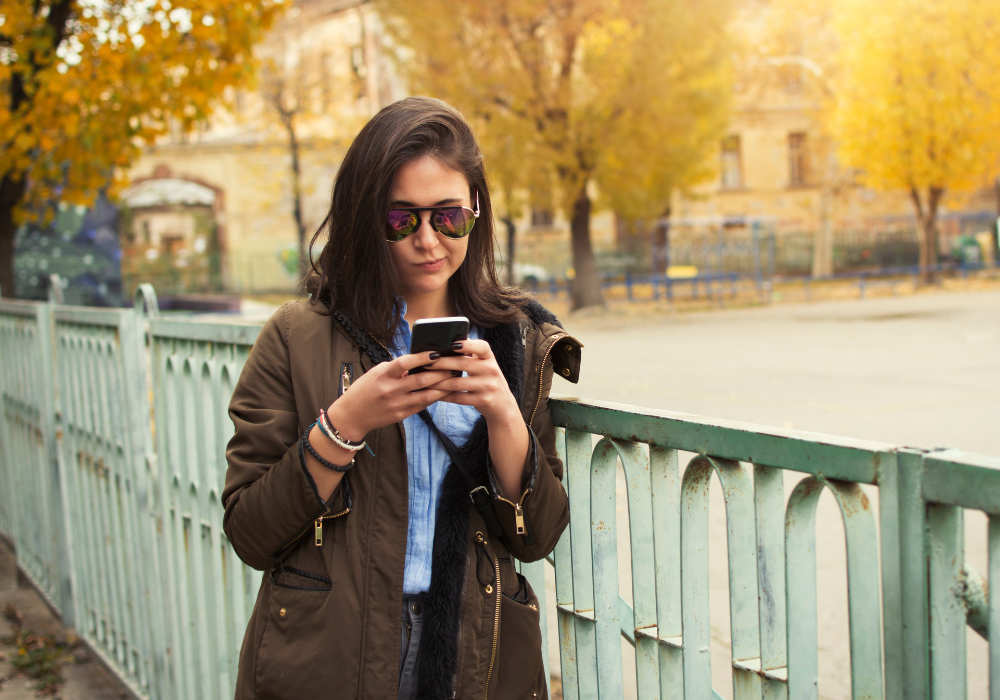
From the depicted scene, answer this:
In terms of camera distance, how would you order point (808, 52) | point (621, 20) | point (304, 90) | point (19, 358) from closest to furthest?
1. point (19, 358)
2. point (621, 20)
3. point (304, 90)
4. point (808, 52)

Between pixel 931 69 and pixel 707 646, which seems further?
pixel 931 69

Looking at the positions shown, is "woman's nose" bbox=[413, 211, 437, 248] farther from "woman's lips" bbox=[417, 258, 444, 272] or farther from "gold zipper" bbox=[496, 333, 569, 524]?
"gold zipper" bbox=[496, 333, 569, 524]

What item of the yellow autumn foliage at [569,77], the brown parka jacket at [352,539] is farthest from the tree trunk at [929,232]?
the brown parka jacket at [352,539]

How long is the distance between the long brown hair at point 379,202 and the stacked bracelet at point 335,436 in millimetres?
216

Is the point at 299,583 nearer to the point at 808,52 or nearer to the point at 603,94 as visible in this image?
the point at 603,94

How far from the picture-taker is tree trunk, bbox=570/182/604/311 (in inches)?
840

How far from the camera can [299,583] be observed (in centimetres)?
163

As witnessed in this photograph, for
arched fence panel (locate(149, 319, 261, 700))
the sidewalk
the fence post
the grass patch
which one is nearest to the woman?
the fence post

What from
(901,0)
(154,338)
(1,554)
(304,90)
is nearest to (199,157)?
(304,90)

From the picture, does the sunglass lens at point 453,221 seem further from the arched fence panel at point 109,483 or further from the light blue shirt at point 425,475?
the arched fence panel at point 109,483

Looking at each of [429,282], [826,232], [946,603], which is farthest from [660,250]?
[946,603]

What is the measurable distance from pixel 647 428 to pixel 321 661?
688 mm

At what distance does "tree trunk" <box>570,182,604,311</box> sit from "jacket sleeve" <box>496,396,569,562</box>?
65.0 feet

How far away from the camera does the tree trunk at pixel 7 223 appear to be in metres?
7.92
